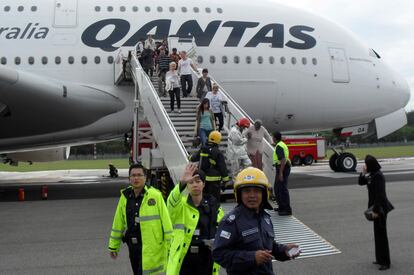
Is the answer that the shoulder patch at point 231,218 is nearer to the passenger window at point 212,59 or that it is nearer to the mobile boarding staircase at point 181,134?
the mobile boarding staircase at point 181,134

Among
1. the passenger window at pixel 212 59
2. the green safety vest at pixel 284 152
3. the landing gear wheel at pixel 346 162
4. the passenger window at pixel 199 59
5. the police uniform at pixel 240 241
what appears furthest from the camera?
the landing gear wheel at pixel 346 162

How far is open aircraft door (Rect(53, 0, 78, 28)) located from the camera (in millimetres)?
13922

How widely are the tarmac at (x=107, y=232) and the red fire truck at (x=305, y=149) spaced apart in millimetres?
17948

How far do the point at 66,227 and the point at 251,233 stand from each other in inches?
252

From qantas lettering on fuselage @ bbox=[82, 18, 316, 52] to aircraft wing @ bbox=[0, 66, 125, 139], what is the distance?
163 centimetres

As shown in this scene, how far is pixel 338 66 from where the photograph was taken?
50.7 feet

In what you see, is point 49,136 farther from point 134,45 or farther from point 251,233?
point 251,233

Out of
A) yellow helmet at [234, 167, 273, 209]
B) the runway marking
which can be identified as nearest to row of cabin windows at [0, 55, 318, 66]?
the runway marking

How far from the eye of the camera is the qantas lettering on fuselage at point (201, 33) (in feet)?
46.0

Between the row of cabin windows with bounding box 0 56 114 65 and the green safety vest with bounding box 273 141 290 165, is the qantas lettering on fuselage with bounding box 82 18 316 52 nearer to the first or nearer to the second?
the row of cabin windows with bounding box 0 56 114 65

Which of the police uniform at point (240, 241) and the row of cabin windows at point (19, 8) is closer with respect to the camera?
the police uniform at point (240, 241)

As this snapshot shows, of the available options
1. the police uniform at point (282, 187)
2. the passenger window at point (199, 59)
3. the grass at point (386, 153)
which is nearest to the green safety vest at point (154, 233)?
the police uniform at point (282, 187)

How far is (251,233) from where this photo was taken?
278 cm

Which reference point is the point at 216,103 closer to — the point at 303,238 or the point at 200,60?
the point at 200,60
